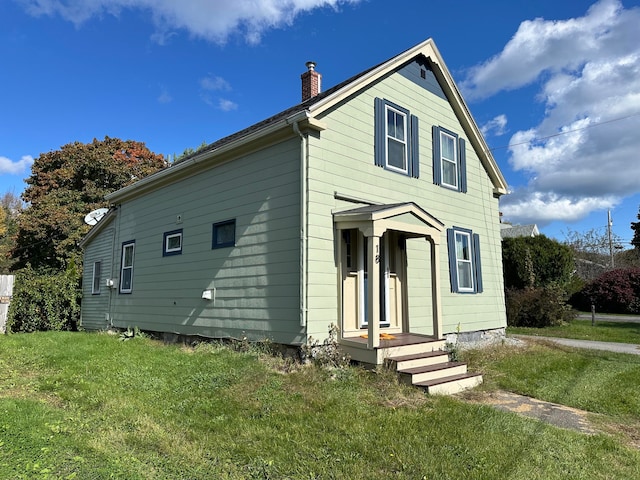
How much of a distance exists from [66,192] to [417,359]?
24433 mm

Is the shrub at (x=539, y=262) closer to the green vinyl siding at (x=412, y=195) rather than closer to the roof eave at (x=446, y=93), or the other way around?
the roof eave at (x=446, y=93)

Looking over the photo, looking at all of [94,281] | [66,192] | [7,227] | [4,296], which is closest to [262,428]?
[4,296]

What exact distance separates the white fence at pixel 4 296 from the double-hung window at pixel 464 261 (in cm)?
1266

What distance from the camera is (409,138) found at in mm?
9719

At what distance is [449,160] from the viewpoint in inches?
437

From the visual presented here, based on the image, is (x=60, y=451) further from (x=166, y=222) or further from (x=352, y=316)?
(x=166, y=222)

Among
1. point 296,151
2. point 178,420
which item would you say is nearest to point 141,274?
point 296,151

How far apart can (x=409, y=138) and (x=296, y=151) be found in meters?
3.26

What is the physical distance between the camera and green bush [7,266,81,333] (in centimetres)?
1395

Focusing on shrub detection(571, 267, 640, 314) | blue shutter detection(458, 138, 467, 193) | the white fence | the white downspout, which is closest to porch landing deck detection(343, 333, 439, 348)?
the white downspout

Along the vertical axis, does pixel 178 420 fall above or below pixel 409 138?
below

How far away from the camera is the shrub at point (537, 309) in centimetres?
1677

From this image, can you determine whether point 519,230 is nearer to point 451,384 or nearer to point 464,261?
point 464,261

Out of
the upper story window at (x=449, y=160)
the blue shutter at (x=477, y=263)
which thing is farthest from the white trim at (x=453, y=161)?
the blue shutter at (x=477, y=263)
